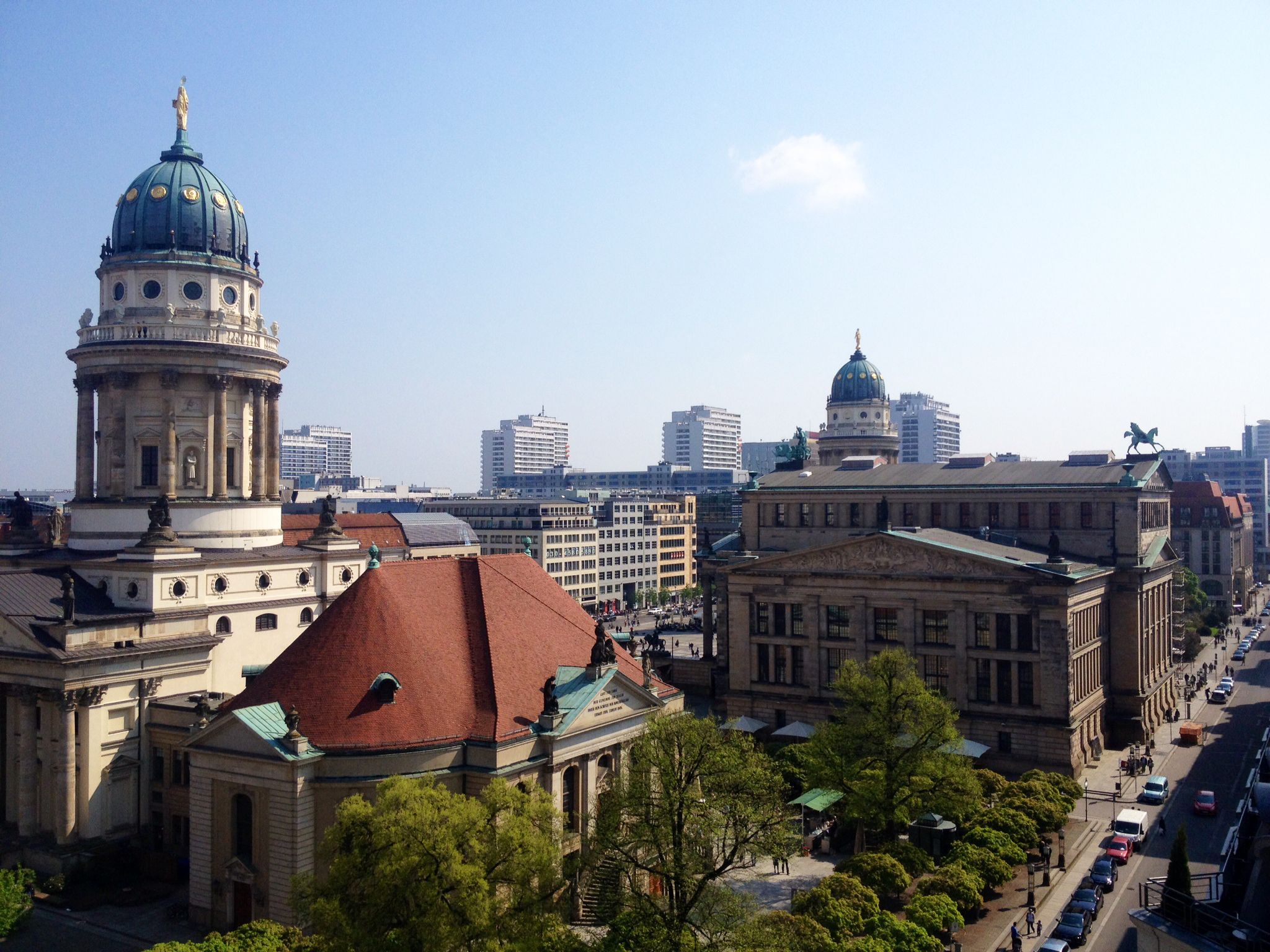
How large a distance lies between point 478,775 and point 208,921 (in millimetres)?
14795

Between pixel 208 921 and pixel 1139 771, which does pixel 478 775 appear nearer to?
pixel 208 921

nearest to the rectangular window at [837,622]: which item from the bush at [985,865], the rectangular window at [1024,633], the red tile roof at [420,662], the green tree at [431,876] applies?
the rectangular window at [1024,633]

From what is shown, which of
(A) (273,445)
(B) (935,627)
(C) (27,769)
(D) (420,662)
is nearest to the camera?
(D) (420,662)

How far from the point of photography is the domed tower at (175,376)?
2805 inches

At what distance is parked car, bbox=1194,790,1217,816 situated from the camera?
209ft

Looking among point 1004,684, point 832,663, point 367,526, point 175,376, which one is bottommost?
point 1004,684

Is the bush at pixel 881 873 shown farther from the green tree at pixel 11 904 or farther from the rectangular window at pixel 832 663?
the green tree at pixel 11 904

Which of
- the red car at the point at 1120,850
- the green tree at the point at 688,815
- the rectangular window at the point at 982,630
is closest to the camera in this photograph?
the green tree at the point at 688,815

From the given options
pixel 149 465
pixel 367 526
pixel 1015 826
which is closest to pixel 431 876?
pixel 1015 826

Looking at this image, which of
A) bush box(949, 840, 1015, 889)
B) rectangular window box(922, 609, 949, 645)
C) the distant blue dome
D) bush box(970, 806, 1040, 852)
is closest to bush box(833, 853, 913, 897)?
bush box(949, 840, 1015, 889)

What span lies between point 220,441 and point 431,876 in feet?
159

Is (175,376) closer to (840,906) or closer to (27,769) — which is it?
(27,769)

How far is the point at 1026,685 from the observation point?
7594 cm

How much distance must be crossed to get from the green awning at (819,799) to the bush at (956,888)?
13.0 meters
